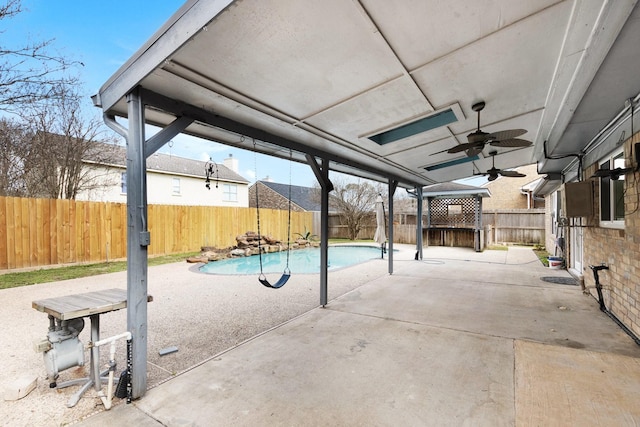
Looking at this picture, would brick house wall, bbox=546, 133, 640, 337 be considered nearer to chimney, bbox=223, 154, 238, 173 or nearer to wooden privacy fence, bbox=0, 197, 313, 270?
wooden privacy fence, bbox=0, 197, 313, 270

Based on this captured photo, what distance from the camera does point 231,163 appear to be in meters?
21.5

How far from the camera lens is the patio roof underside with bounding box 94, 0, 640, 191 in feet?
6.38

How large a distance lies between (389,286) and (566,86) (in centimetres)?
457

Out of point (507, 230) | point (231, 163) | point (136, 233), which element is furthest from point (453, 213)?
point (136, 233)

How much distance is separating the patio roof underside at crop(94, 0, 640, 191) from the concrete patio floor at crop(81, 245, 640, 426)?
2462 millimetres

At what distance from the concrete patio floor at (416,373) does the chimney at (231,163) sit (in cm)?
1838

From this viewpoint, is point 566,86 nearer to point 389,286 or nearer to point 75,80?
point 389,286

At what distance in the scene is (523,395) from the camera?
240cm

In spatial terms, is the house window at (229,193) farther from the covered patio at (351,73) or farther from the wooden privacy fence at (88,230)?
the covered patio at (351,73)

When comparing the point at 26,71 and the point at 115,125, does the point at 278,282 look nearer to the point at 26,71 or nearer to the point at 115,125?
the point at 115,125

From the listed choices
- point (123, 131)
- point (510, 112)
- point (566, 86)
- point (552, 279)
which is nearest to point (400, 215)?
point (552, 279)

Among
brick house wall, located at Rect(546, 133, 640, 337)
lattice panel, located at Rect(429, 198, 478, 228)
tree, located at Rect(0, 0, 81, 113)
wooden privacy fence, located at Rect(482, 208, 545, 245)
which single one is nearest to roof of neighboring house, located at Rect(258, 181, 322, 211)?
lattice panel, located at Rect(429, 198, 478, 228)

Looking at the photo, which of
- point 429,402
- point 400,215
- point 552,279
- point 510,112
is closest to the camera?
point 429,402

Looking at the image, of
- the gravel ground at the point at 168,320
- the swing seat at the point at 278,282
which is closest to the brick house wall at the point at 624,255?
the gravel ground at the point at 168,320
